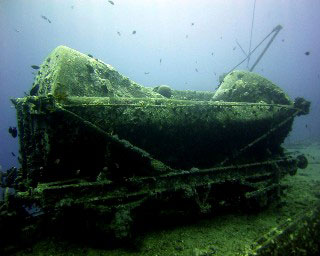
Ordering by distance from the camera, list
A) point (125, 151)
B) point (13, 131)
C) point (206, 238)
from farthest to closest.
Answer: point (13, 131) < point (125, 151) < point (206, 238)

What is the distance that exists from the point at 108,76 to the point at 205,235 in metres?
3.27

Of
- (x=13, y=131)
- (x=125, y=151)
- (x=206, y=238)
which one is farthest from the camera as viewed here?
(x=13, y=131)

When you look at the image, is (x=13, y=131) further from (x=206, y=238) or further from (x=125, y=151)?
(x=206, y=238)

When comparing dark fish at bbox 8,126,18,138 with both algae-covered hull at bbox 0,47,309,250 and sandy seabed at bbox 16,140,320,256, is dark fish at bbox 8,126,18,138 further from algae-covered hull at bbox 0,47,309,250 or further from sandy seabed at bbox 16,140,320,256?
sandy seabed at bbox 16,140,320,256

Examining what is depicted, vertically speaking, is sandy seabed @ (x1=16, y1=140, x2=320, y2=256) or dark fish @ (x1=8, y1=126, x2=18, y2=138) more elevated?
dark fish @ (x1=8, y1=126, x2=18, y2=138)

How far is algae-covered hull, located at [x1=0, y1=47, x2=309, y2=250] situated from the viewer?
326 centimetres

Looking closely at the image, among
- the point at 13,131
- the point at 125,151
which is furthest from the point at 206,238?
the point at 13,131

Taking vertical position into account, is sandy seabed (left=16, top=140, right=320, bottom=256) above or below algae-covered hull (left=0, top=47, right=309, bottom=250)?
below

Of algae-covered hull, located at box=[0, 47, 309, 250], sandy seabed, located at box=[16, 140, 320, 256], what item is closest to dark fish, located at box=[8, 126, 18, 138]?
algae-covered hull, located at box=[0, 47, 309, 250]

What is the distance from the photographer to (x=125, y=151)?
3.73 meters

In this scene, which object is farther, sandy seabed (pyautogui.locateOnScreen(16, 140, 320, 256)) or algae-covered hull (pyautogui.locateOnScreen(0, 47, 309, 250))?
algae-covered hull (pyautogui.locateOnScreen(0, 47, 309, 250))

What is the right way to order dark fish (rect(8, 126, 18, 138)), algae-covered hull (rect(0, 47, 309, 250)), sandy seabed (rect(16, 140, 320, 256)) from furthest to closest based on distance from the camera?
dark fish (rect(8, 126, 18, 138)) → algae-covered hull (rect(0, 47, 309, 250)) → sandy seabed (rect(16, 140, 320, 256))

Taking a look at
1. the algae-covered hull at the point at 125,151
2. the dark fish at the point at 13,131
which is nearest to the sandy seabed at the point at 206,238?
the algae-covered hull at the point at 125,151

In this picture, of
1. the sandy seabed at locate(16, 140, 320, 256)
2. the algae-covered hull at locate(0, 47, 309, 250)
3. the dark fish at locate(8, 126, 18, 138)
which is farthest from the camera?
the dark fish at locate(8, 126, 18, 138)
